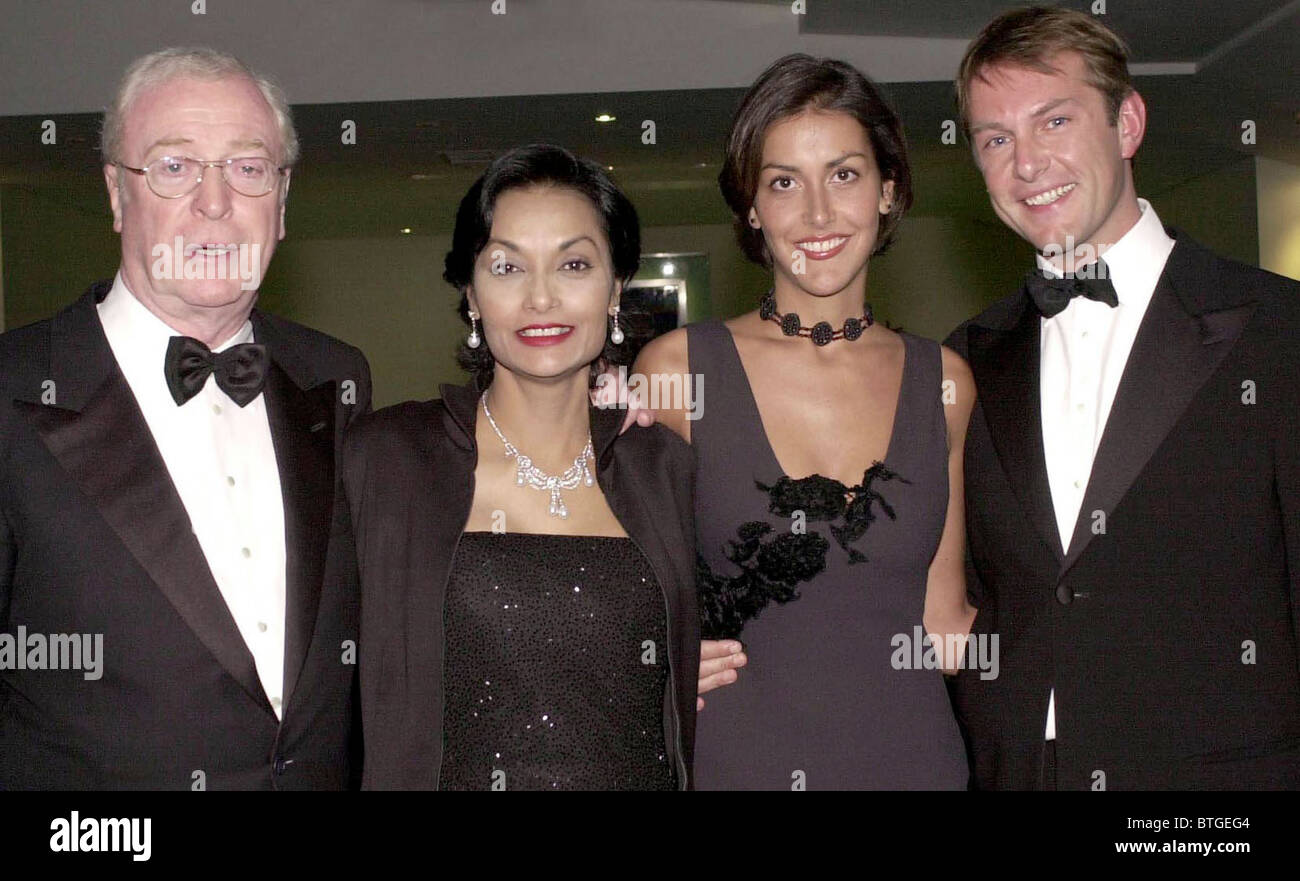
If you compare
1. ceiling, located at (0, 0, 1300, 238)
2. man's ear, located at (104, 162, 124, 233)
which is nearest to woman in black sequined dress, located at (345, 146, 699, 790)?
man's ear, located at (104, 162, 124, 233)

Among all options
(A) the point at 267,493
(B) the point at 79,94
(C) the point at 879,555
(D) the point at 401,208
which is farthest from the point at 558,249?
(D) the point at 401,208

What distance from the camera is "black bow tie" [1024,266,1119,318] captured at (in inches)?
88.3

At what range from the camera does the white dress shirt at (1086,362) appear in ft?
7.22

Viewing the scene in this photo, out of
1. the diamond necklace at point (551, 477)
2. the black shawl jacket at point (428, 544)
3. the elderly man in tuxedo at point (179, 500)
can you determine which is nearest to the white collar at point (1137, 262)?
the black shawl jacket at point (428, 544)

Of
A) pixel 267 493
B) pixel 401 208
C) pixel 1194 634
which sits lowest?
pixel 1194 634

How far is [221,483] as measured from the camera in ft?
6.61

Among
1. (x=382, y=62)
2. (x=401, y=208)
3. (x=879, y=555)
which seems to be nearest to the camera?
(x=879, y=555)

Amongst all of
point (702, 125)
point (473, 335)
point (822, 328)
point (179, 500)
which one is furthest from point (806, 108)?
point (702, 125)

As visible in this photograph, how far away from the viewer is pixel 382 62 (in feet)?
24.2

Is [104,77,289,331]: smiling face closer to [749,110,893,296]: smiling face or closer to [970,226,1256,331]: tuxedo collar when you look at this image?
[749,110,893,296]: smiling face

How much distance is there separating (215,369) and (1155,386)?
1.65m

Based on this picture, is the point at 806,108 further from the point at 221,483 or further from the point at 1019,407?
the point at 221,483
